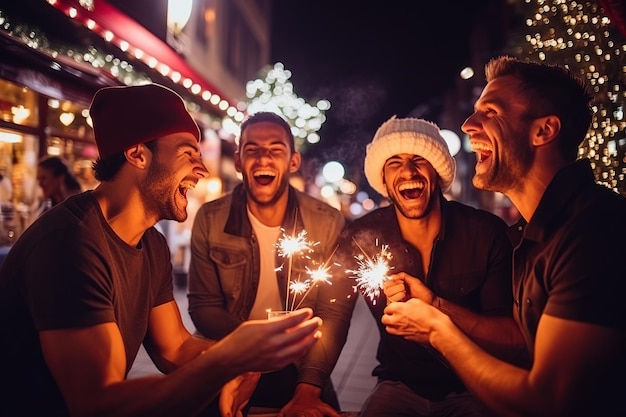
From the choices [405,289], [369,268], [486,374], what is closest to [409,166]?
[369,268]

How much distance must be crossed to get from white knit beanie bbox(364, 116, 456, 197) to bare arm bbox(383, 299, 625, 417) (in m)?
1.87

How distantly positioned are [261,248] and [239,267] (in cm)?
28

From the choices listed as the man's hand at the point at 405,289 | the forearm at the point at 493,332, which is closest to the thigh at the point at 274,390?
the man's hand at the point at 405,289

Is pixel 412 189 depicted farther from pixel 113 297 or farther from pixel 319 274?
pixel 113 297

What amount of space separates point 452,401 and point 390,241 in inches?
49.3

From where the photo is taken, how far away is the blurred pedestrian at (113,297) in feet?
6.84

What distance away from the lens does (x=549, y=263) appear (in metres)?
2.26

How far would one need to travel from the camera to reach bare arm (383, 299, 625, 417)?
1938 mm

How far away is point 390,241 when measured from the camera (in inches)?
152

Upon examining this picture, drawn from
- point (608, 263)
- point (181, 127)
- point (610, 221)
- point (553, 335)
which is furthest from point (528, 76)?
point (181, 127)

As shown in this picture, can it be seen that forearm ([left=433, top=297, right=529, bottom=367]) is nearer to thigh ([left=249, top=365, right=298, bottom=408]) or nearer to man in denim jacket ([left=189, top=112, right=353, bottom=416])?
man in denim jacket ([left=189, top=112, right=353, bottom=416])

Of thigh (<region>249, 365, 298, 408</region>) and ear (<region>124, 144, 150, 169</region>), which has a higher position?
ear (<region>124, 144, 150, 169</region>)

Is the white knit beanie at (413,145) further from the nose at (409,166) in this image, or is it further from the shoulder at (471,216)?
the shoulder at (471,216)

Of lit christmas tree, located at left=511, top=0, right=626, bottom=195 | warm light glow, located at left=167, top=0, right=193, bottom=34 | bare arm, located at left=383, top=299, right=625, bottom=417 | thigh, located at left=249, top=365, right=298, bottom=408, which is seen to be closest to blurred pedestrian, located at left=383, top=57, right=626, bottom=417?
bare arm, located at left=383, top=299, right=625, bottom=417
